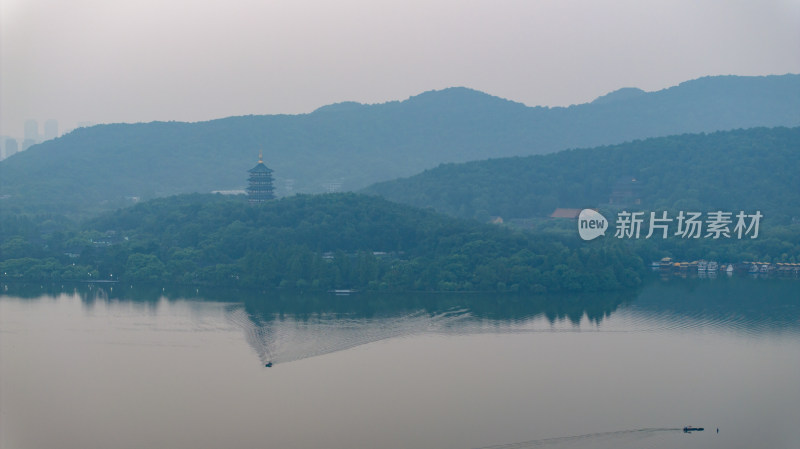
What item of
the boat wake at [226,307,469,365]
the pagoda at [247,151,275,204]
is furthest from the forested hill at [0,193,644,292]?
the pagoda at [247,151,275,204]

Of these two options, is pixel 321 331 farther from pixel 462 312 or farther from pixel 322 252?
pixel 322 252

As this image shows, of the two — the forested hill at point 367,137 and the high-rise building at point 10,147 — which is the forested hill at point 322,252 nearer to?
the forested hill at point 367,137

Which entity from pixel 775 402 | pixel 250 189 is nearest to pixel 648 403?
A: pixel 775 402

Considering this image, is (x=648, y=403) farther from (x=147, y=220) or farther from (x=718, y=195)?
(x=718, y=195)

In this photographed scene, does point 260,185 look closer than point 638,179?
Yes

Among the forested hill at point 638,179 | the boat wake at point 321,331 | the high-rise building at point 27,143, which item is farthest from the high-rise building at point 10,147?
the boat wake at point 321,331

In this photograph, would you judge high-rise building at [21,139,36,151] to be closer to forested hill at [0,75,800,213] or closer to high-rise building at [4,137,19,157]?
high-rise building at [4,137,19,157]

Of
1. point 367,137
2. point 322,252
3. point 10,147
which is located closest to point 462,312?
point 322,252
